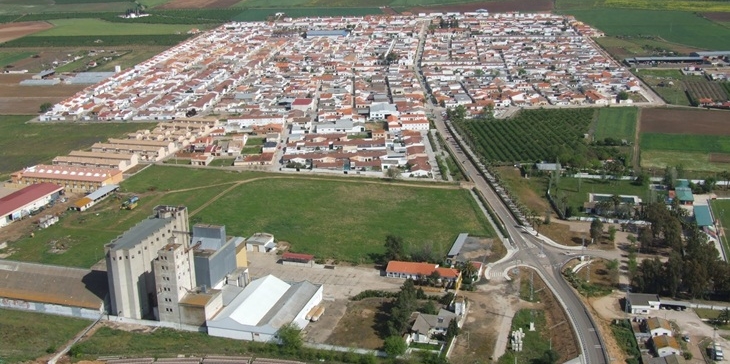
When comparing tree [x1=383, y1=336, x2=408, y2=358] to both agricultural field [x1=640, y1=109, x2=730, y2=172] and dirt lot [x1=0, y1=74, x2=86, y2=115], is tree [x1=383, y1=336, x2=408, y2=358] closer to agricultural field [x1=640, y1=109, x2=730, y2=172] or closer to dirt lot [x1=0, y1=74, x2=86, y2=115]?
agricultural field [x1=640, y1=109, x2=730, y2=172]

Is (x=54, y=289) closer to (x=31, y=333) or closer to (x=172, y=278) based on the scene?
(x=31, y=333)

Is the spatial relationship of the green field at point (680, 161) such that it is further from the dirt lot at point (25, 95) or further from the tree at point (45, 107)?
the dirt lot at point (25, 95)

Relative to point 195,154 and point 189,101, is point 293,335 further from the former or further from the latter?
point 189,101

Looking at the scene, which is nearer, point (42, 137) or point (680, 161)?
point (680, 161)

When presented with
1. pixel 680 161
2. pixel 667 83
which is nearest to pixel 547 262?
pixel 680 161

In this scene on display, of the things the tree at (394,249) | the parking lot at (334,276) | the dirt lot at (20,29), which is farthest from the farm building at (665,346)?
the dirt lot at (20,29)

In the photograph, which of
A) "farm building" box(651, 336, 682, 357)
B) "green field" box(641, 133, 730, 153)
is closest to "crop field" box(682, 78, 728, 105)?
"green field" box(641, 133, 730, 153)
